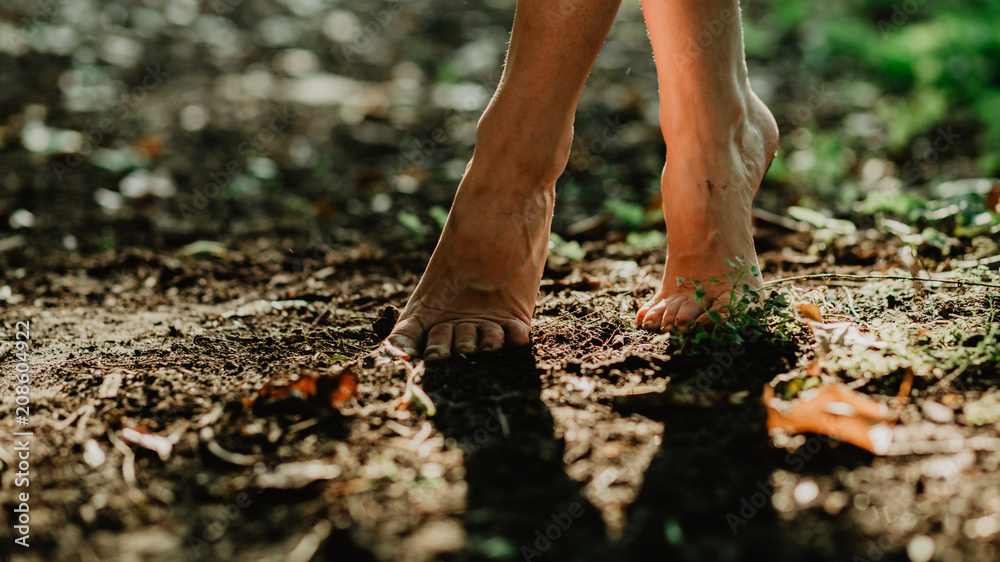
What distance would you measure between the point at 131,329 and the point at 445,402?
1.06 meters

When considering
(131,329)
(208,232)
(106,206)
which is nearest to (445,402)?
(131,329)

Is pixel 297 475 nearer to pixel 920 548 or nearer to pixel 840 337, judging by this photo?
pixel 920 548

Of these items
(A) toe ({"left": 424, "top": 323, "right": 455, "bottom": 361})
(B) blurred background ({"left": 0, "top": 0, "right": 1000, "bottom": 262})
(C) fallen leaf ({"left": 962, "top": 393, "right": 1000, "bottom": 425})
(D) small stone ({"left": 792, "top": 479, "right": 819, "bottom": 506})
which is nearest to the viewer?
(D) small stone ({"left": 792, "top": 479, "right": 819, "bottom": 506})

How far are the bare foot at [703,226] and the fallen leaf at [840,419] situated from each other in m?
0.46

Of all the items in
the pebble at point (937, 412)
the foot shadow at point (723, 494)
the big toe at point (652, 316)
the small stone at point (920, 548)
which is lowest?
the big toe at point (652, 316)

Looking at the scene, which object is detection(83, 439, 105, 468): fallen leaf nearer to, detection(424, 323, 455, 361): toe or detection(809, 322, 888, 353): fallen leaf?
detection(424, 323, 455, 361): toe

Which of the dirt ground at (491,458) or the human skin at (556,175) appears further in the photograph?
the human skin at (556,175)

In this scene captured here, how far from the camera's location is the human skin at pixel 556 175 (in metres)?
1.62

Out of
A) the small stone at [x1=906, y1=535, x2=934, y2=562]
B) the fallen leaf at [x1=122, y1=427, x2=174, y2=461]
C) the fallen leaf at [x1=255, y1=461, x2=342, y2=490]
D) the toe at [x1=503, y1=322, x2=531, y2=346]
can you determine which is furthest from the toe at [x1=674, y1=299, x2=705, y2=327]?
the fallen leaf at [x1=122, y1=427, x2=174, y2=461]

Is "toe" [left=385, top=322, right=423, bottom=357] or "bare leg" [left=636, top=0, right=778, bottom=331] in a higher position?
"bare leg" [left=636, top=0, right=778, bottom=331]

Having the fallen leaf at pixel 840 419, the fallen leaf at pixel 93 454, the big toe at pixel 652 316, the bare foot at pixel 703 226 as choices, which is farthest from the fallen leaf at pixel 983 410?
the fallen leaf at pixel 93 454

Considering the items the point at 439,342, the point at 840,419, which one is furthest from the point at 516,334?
the point at 840,419

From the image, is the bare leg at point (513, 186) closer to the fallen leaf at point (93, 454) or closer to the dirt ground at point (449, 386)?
the dirt ground at point (449, 386)

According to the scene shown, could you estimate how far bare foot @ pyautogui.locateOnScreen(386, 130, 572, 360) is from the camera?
165cm
